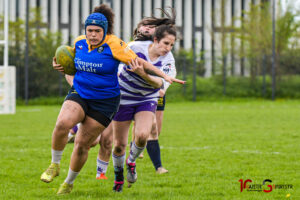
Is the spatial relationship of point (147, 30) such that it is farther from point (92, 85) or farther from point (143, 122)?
point (92, 85)

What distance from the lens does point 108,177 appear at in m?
6.83

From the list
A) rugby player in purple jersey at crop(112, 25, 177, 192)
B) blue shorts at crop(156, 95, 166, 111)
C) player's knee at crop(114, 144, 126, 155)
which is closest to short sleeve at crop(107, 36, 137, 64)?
rugby player in purple jersey at crop(112, 25, 177, 192)

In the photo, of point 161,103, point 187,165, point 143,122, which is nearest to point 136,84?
point 143,122

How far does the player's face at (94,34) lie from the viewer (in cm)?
532

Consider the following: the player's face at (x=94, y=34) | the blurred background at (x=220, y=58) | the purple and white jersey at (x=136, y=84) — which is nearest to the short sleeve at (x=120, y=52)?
the player's face at (x=94, y=34)

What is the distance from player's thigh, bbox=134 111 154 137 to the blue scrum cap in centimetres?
114

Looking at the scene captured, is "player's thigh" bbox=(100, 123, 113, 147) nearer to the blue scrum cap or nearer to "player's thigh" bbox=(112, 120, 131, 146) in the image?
"player's thigh" bbox=(112, 120, 131, 146)

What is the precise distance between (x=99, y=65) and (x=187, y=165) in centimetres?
296

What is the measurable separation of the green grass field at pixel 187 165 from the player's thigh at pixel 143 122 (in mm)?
637

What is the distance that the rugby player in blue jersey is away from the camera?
534 cm

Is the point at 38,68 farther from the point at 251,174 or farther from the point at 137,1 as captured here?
the point at 251,174

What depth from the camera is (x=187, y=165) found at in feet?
25.6

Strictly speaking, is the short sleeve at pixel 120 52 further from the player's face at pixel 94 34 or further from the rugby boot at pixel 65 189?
the rugby boot at pixel 65 189

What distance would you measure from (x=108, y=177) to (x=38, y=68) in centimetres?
2159
